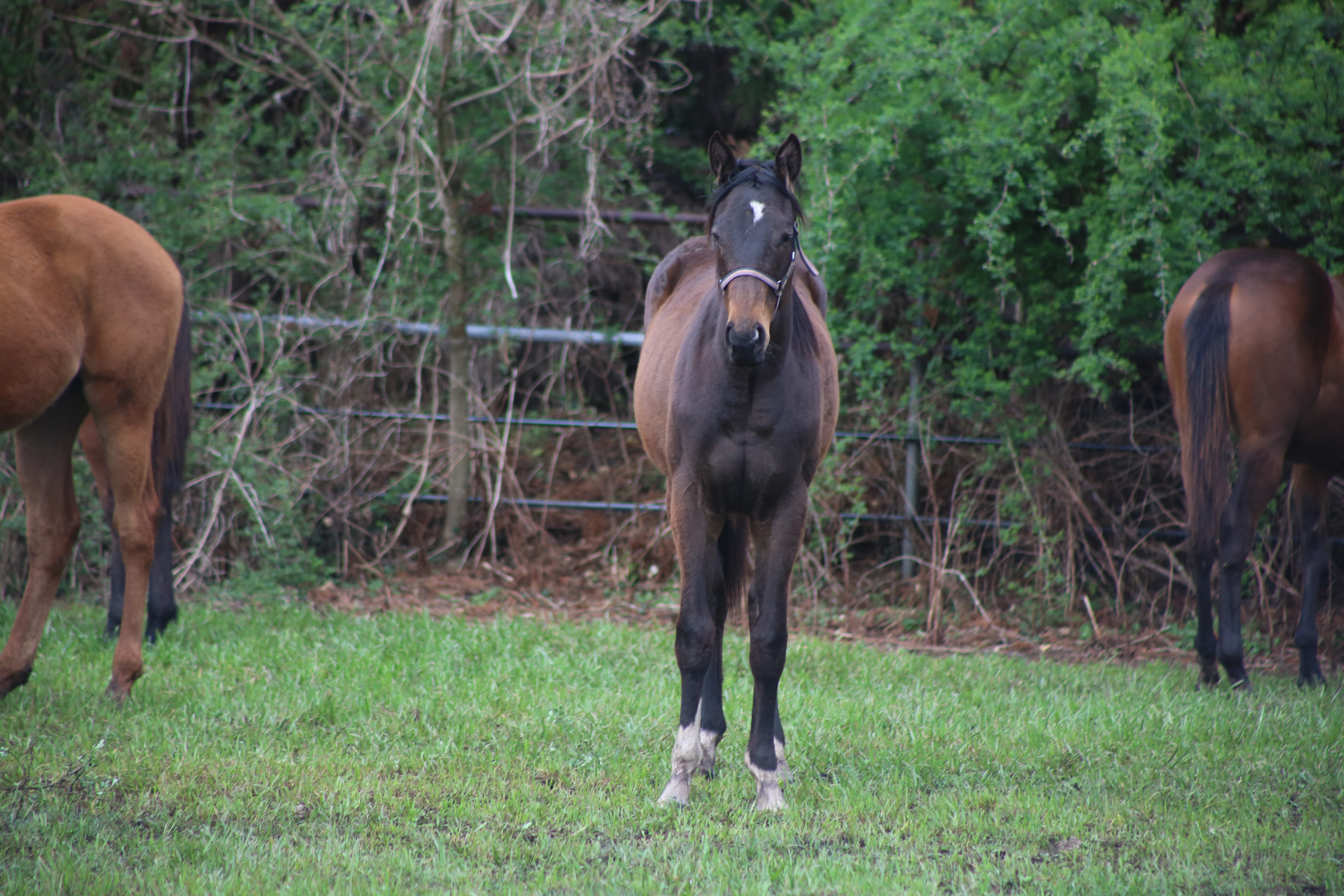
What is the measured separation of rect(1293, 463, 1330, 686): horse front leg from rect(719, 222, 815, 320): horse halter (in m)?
3.66

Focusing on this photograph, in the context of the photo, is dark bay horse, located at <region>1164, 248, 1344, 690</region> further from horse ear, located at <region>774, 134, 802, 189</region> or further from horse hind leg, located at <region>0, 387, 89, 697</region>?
horse hind leg, located at <region>0, 387, 89, 697</region>

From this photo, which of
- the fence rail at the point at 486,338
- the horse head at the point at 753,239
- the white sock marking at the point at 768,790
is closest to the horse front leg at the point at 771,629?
the white sock marking at the point at 768,790

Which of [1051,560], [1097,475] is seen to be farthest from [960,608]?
[1097,475]

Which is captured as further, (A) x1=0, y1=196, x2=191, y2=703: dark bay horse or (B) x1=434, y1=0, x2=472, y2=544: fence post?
(B) x1=434, y1=0, x2=472, y2=544: fence post

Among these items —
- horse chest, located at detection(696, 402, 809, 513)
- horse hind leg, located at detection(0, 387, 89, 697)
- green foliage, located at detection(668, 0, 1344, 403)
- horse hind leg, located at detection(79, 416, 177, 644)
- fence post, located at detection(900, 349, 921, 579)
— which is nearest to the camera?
horse chest, located at detection(696, 402, 809, 513)

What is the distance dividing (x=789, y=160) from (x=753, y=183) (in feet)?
0.72

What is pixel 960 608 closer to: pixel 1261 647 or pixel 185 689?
pixel 1261 647

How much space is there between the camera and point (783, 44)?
7371 millimetres

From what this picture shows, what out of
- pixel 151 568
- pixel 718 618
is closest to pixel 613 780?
pixel 718 618

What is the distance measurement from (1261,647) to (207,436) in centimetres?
665

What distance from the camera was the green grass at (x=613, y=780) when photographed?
284cm

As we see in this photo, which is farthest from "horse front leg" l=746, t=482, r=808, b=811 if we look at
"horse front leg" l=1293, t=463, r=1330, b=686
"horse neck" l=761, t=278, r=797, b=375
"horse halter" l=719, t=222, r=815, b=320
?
"horse front leg" l=1293, t=463, r=1330, b=686

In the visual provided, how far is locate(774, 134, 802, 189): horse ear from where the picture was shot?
3458 mm

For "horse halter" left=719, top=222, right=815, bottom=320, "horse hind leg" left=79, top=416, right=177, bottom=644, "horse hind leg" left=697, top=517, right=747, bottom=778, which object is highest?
"horse halter" left=719, top=222, right=815, bottom=320
